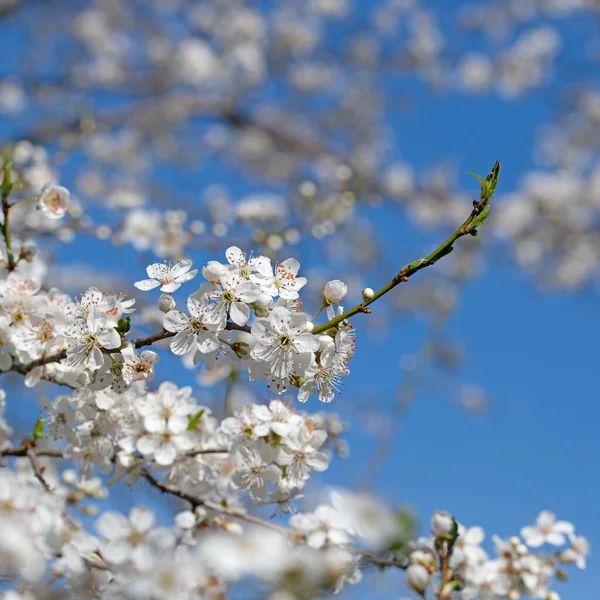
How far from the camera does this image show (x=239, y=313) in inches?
62.8

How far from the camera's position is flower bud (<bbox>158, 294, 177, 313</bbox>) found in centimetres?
166

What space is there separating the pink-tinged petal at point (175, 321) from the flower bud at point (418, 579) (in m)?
0.94

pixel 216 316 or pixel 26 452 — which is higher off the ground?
pixel 216 316

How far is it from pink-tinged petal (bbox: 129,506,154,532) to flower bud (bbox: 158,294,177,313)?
0.56m

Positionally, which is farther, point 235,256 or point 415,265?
point 235,256

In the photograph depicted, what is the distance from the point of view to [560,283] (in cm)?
1065

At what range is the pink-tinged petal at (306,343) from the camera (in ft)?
5.17

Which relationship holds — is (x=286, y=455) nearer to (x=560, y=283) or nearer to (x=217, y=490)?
(x=217, y=490)

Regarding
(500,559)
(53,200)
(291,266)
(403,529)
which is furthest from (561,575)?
(53,200)

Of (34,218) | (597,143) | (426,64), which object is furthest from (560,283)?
(34,218)

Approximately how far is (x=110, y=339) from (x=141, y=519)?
505 mm

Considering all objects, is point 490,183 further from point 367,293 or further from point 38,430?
point 38,430

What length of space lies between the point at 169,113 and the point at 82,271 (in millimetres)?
2403

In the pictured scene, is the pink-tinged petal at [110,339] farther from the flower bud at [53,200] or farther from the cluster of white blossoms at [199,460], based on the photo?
the flower bud at [53,200]
